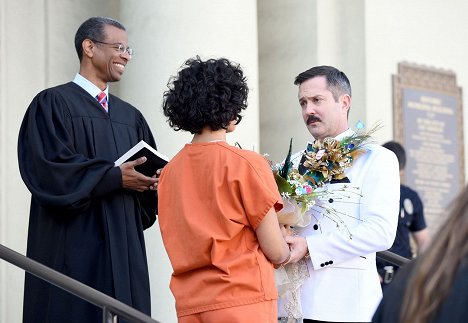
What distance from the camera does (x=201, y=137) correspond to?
3.88 m

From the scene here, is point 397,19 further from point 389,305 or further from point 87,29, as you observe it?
point 389,305

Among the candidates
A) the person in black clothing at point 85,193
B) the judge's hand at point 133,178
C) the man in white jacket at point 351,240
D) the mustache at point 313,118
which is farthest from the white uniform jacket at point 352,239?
the person in black clothing at point 85,193

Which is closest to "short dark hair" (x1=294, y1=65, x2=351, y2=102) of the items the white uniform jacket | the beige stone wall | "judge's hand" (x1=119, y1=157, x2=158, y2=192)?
the white uniform jacket

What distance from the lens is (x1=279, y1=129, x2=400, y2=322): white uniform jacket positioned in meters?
4.19

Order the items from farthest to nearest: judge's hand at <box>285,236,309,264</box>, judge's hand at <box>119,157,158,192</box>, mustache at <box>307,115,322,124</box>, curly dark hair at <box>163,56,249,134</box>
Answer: judge's hand at <box>119,157,158,192</box>
mustache at <box>307,115,322,124</box>
judge's hand at <box>285,236,309,264</box>
curly dark hair at <box>163,56,249,134</box>

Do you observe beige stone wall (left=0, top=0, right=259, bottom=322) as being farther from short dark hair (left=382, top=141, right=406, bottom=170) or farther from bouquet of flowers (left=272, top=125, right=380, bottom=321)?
bouquet of flowers (left=272, top=125, right=380, bottom=321)

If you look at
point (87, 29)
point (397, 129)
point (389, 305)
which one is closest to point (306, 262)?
point (87, 29)

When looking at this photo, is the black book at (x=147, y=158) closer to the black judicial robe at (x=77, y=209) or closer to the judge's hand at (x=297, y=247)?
the black judicial robe at (x=77, y=209)

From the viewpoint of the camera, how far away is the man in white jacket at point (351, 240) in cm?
418

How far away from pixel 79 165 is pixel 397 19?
15.5 feet

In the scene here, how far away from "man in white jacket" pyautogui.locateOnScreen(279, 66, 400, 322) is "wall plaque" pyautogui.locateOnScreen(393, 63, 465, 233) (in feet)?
14.9

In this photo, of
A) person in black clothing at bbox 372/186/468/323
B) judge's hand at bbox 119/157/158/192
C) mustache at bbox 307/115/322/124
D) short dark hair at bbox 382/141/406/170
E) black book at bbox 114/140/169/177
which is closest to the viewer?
person in black clothing at bbox 372/186/468/323

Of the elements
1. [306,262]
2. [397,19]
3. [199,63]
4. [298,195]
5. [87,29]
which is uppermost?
[397,19]

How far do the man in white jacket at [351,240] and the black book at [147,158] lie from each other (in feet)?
2.54
